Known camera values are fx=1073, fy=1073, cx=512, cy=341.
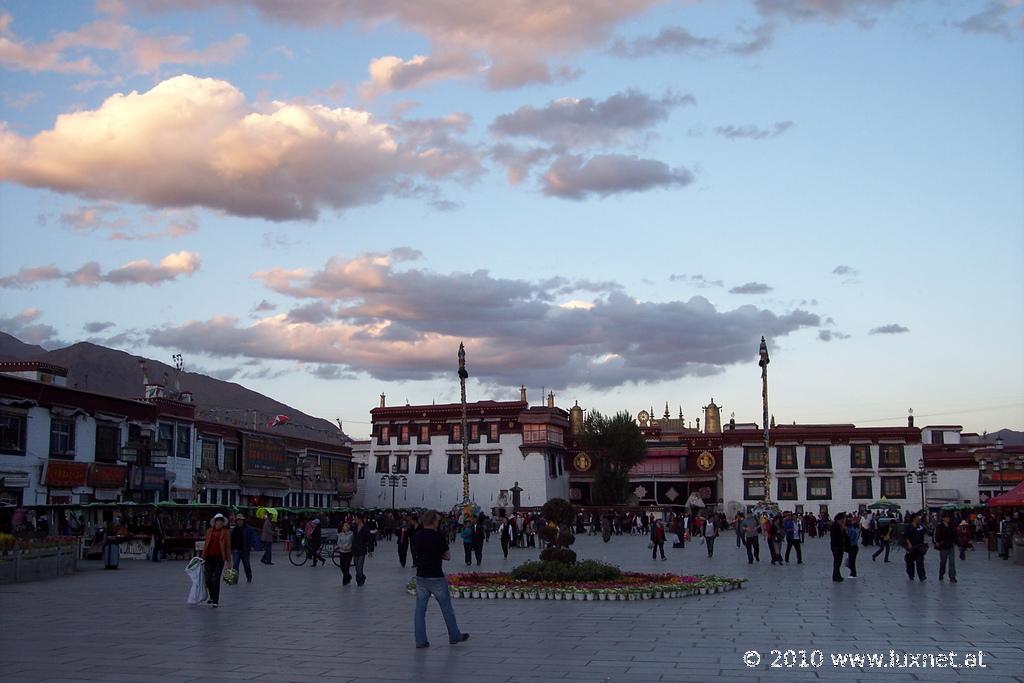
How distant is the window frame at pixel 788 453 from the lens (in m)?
81.2

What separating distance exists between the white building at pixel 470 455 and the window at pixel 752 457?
48.8 feet

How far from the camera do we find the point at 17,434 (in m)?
43.8

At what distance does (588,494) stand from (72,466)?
168 feet

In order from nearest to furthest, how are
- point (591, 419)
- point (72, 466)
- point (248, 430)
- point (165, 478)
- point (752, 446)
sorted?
1. point (72, 466)
2. point (165, 478)
3. point (248, 430)
4. point (752, 446)
5. point (591, 419)

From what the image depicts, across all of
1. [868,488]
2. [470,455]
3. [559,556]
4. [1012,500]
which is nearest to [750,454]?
[868,488]

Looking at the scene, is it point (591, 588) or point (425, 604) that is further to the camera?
point (591, 588)

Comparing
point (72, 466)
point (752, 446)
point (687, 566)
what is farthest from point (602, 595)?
point (752, 446)

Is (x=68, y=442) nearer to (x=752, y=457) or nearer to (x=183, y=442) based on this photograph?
(x=183, y=442)

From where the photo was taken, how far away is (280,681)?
37.7 feet

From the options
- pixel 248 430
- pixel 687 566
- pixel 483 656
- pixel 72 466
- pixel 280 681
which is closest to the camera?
pixel 280 681

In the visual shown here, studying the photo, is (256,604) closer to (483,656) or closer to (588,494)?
(483,656)

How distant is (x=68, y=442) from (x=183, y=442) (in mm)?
10537

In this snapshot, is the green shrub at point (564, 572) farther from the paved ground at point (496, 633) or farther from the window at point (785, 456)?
the window at point (785, 456)

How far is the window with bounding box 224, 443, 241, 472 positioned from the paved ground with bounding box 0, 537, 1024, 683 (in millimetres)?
38806
